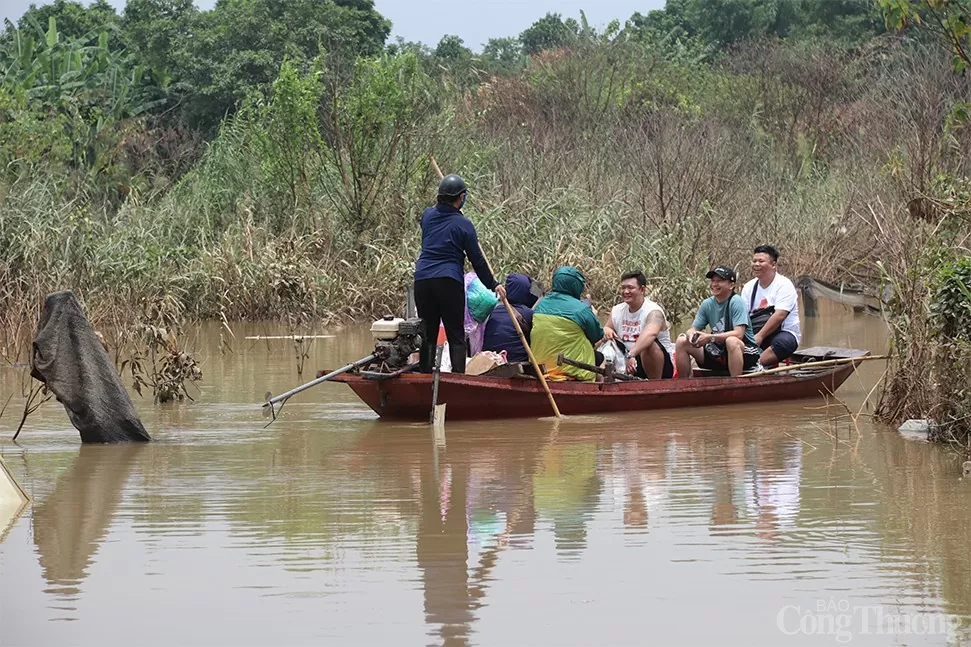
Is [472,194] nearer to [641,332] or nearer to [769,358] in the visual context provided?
[769,358]

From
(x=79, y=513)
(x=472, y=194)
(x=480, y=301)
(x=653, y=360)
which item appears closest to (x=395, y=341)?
A: (x=480, y=301)

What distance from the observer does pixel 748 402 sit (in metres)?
12.7

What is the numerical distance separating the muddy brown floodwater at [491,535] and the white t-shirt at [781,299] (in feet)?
3.72

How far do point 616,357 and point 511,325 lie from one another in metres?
0.90

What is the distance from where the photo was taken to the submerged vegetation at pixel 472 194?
51.5 feet

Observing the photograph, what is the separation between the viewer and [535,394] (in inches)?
462

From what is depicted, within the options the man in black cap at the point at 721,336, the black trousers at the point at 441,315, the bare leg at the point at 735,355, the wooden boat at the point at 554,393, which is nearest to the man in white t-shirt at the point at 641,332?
the man in black cap at the point at 721,336

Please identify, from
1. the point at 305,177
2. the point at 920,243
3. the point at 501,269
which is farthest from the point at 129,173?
the point at 920,243

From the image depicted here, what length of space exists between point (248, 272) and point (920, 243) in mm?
11022

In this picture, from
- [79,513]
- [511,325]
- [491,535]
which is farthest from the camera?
[511,325]

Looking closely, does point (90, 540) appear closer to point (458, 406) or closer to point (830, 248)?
point (458, 406)

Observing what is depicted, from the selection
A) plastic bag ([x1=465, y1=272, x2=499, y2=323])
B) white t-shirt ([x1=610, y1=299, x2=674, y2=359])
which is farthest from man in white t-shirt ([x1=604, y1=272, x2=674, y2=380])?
plastic bag ([x1=465, y1=272, x2=499, y2=323])

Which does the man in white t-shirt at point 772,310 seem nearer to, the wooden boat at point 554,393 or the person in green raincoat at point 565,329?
the wooden boat at point 554,393

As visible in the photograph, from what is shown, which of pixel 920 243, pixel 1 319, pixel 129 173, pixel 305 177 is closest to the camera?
pixel 920 243
